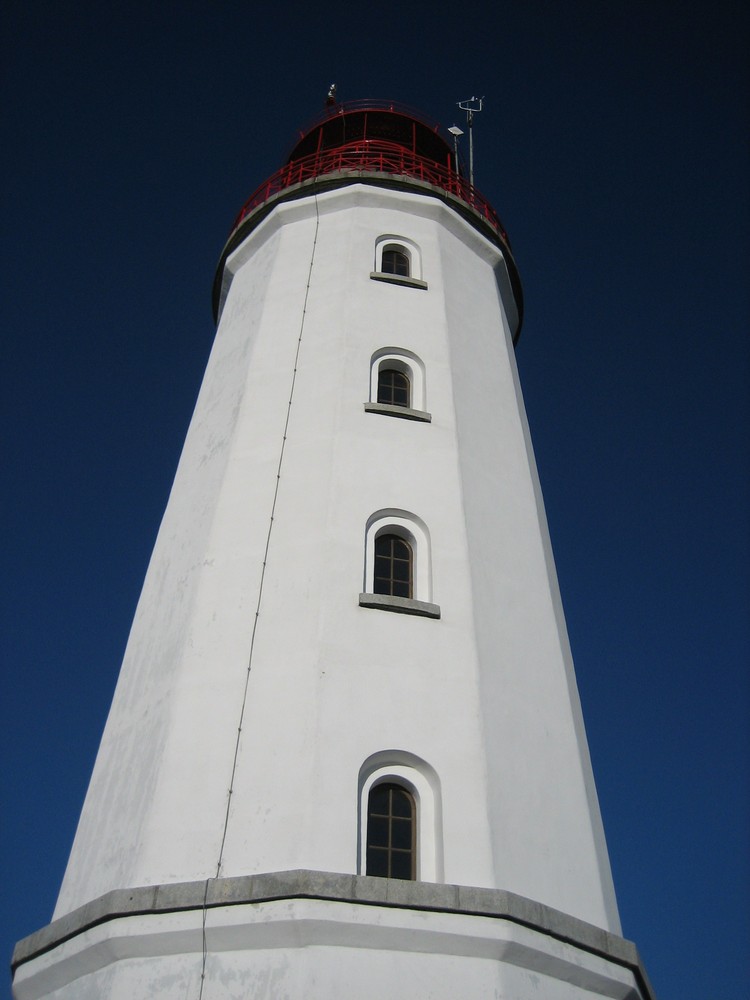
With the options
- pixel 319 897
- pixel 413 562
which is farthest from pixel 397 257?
pixel 319 897

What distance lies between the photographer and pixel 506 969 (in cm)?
972

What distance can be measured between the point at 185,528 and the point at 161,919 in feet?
19.7

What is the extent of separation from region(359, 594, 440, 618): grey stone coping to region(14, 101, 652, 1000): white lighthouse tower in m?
0.03

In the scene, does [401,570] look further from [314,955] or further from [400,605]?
[314,955]

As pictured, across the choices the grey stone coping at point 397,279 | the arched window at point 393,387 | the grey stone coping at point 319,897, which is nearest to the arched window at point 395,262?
the grey stone coping at point 397,279

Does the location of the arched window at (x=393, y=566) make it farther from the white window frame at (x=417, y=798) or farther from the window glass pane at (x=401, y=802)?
the window glass pane at (x=401, y=802)

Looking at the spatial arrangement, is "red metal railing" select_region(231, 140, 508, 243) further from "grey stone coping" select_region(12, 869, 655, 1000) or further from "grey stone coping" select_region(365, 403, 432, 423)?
"grey stone coping" select_region(12, 869, 655, 1000)

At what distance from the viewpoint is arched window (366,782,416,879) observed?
34.8 ft

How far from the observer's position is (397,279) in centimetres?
1792

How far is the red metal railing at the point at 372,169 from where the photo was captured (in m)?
21.3

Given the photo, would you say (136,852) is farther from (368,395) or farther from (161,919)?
(368,395)

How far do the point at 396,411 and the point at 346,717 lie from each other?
17.7 ft

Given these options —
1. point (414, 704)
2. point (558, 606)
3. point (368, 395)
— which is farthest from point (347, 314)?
point (414, 704)

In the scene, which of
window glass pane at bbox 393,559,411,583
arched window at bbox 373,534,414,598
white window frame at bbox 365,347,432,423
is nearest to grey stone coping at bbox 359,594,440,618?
arched window at bbox 373,534,414,598
